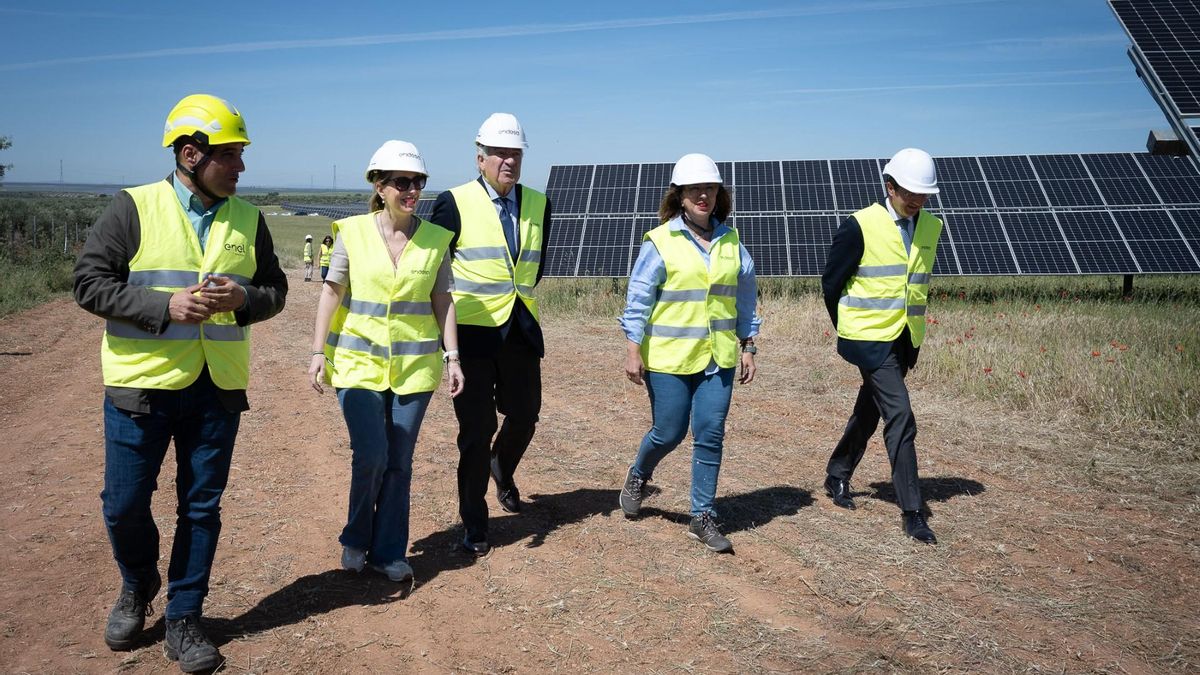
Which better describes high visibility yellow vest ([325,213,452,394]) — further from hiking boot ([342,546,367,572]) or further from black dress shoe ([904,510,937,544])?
black dress shoe ([904,510,937,544])

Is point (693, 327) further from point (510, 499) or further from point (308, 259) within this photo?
point (308, 259)

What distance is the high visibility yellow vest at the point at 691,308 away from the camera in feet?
17.1

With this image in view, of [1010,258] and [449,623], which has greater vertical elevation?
[1010,258]

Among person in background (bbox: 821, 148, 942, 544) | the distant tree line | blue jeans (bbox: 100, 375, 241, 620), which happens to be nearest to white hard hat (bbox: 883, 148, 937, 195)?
person in background (bbox: 821, 148, 942, 544)

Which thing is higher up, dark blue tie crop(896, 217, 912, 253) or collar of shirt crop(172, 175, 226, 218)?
dark blue tie crop(896, 217, 912, 253)

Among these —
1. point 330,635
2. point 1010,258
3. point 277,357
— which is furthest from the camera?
point 1010,258

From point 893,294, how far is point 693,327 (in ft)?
4.19

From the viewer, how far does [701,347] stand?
521 centimetres

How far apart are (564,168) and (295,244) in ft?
97.0

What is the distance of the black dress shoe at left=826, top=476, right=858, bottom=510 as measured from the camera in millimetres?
6035

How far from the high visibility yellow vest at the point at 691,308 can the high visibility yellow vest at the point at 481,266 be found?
2.41 ft

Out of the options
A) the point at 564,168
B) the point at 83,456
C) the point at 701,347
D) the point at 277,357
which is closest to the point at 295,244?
the point at 564,168

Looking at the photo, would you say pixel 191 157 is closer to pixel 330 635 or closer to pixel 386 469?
pixel 386 469

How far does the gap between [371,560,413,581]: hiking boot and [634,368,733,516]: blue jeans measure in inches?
59.7
